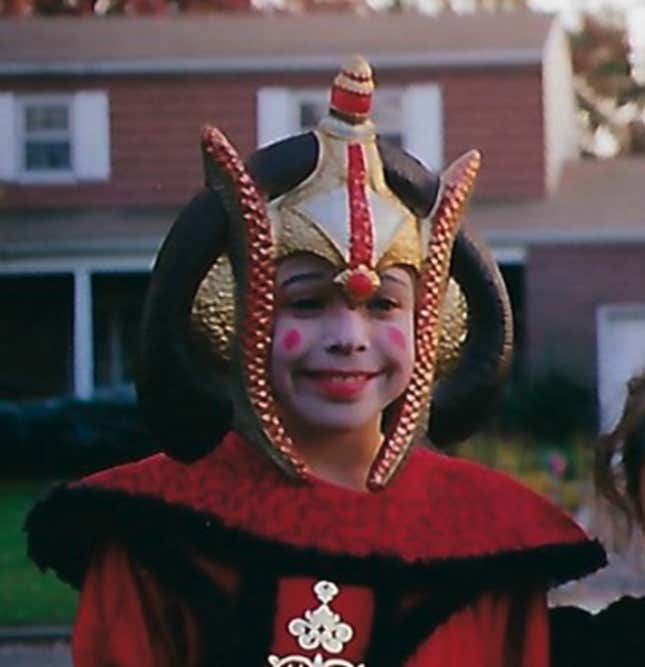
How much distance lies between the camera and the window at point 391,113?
63.8ft

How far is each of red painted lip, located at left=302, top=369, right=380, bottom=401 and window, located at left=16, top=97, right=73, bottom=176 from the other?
16.7 meters

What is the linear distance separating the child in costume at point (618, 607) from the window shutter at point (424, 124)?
15638 mm

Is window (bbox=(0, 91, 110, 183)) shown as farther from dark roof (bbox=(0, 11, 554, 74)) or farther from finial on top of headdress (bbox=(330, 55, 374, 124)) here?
finial on top of headdress (bbox=(330, 55, 374, 124))

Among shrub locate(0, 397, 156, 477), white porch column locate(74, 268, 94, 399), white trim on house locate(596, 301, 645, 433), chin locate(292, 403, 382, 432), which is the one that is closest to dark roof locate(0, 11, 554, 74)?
white porch column locate(74, 268, 94, 399)

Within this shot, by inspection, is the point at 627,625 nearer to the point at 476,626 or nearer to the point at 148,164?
the point at 476,626

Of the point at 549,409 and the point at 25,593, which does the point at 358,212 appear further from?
the point at 549,409

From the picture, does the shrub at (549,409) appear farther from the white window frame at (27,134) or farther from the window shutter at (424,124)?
the white window frame at (27,134)

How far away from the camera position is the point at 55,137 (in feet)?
65.7

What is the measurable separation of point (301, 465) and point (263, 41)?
17045 mm

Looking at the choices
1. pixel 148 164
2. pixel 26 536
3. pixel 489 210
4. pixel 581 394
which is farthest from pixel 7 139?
pixel 26 536

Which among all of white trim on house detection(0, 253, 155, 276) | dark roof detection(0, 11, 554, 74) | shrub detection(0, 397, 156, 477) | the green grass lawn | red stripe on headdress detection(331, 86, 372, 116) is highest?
Result: dark roof detection(0, 11, 554, 74)

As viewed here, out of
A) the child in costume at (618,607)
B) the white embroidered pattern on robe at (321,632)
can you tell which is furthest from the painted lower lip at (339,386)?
the child in costume at (618,607)

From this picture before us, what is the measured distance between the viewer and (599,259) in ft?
64.5

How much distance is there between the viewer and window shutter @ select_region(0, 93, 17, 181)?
2009 centimetres
